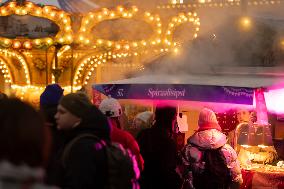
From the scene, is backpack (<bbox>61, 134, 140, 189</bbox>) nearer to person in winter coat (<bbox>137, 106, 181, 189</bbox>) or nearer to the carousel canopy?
person in winter coat (<bbox>137, 106, 181, 189</bbox>)

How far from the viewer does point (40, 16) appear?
11.0 meters

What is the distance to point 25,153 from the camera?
189cm

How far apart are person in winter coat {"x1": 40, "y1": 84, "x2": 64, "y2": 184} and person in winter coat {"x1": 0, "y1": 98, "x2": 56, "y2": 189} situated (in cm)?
49

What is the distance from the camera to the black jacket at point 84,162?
9.24 feet

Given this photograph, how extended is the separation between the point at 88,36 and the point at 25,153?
9737mm

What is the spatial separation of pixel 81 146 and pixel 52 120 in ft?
2.74

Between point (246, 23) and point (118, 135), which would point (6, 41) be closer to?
point (246, 23)

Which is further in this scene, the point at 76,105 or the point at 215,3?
the point at 215,3

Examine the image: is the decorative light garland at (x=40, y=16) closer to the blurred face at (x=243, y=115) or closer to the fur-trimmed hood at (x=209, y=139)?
the blurred face at (x=243, y=115)

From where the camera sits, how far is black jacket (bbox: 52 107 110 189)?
111 inches

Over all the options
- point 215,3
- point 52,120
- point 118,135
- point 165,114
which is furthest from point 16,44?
point 52,120

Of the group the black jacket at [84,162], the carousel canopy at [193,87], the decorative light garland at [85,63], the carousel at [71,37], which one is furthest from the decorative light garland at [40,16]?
the black jacket at [84,162]

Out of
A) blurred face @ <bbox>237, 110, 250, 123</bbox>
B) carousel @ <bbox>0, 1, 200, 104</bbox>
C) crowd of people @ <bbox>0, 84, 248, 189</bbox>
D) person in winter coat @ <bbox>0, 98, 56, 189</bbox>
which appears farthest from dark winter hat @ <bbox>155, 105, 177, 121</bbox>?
carousel @ <bbox>0, 1, 200, 104</bbox>

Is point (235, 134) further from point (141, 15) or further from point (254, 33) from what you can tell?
point (141, 15)
